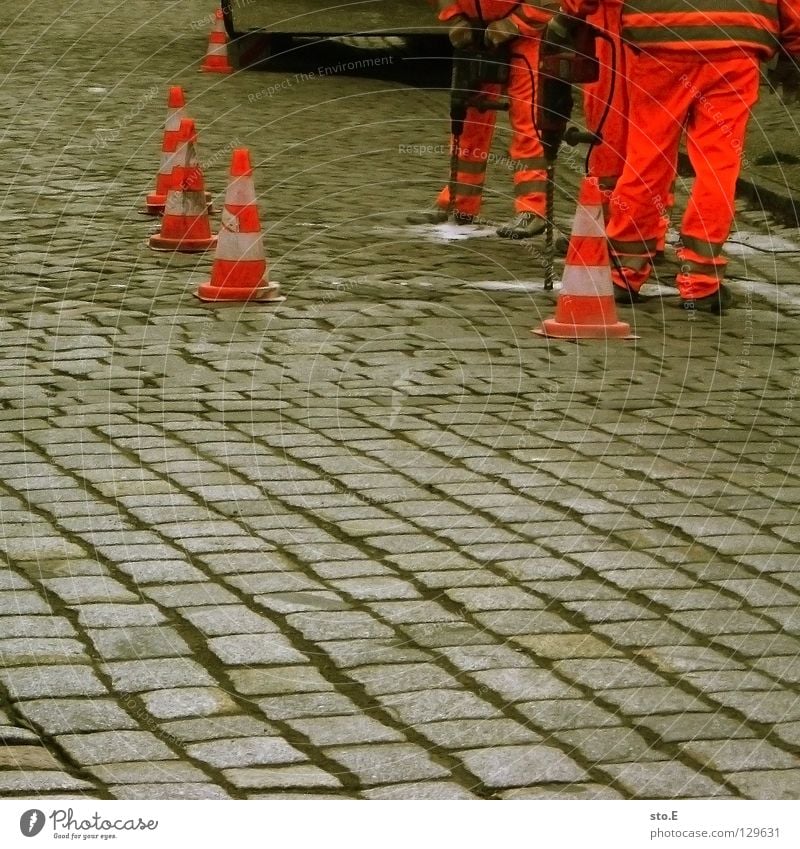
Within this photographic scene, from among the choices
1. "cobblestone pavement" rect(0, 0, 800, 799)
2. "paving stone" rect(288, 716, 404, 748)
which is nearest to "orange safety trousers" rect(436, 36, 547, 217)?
"cobblestone pavement" rect(0, 0, 800, 799)

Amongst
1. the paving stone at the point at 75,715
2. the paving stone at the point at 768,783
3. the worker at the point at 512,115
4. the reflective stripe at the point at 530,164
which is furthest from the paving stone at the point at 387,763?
the reflective stripe at the point at 530,164

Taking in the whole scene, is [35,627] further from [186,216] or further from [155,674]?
[186,216]

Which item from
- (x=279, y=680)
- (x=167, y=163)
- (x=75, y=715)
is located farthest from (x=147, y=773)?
(x=167, y=163)

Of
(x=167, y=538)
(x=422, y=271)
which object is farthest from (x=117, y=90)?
(x=167, y=538)

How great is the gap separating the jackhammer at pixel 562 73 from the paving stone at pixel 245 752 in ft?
15.0

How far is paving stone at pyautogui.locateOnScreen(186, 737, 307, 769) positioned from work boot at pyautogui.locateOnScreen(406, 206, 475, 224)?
6088 mm

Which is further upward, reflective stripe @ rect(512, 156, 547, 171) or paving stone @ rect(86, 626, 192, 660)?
paving stone @ rect(86, 626, 192, 660)

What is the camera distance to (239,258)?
7.65 m

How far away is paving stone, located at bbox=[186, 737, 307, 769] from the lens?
11.6 feet

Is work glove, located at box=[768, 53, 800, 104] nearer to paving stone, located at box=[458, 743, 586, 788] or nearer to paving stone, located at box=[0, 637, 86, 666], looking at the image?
paving stone, located at box=[0, 637, 86, 666]

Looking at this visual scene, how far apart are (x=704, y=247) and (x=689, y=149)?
419 millimetres

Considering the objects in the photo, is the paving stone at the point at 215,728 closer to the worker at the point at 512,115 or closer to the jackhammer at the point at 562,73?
the jackhammer at the point at 562,73

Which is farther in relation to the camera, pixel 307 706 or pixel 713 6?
pixel 713 6

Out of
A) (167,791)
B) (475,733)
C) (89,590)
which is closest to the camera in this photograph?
(167,791)
